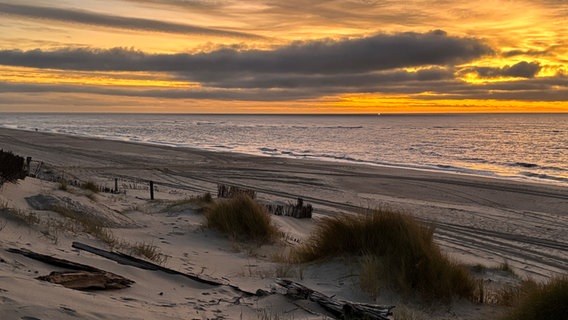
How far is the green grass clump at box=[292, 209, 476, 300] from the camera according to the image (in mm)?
6289

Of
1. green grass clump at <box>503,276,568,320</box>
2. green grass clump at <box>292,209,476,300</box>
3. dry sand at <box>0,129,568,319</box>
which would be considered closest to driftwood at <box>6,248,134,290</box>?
dry sand at <box>0,129,568,319</box>

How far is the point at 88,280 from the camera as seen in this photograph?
15.8ft

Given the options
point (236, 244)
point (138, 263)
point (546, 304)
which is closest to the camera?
point (546, 304)

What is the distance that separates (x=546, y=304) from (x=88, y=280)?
13.7 ft

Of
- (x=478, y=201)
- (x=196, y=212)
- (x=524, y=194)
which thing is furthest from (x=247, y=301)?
(x=524, y=194)

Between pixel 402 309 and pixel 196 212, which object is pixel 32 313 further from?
pixel 196 212

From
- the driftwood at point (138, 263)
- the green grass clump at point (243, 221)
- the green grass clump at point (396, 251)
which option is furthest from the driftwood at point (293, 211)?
the driftwood at point (138, 263)

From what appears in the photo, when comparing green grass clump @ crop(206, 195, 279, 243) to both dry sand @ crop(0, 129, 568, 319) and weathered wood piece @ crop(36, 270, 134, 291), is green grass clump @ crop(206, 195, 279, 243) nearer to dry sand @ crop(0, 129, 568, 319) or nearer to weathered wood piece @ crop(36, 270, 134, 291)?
dry sand @ crop(0, 129, 568, 319)

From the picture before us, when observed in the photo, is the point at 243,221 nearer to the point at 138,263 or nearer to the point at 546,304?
the point at 138,263

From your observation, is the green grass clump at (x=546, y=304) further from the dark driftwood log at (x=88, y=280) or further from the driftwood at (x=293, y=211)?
the driftwood at (x=293, y=211)

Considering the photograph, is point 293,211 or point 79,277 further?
point 293,211

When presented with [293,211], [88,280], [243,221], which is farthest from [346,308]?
[293,211]

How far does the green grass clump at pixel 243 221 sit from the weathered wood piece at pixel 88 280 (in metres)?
4.60

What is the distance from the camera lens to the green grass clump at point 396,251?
6.29 m
